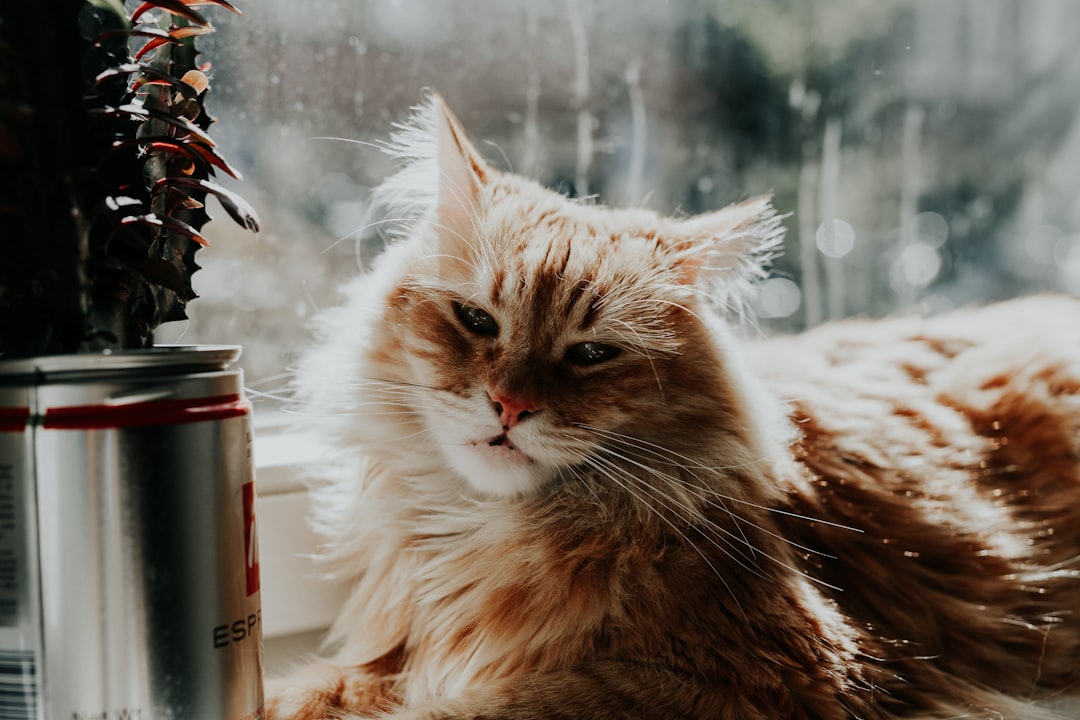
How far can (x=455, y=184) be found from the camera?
1317 millimetres

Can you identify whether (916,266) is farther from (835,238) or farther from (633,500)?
(633,500)

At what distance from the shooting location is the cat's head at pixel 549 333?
3.81 feet

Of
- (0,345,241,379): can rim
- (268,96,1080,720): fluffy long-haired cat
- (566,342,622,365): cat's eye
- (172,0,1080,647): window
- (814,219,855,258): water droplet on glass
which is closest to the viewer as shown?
(0,345,241,379): can rim

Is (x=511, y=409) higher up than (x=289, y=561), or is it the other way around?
(x=511, y=409)

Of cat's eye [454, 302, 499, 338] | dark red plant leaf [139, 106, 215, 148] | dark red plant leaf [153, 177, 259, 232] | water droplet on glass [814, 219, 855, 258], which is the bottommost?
cat's eye [454, 302, 499, 338]

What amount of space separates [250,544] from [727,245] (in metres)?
0.79

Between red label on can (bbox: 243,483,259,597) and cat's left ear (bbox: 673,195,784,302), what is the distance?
690 millimetres

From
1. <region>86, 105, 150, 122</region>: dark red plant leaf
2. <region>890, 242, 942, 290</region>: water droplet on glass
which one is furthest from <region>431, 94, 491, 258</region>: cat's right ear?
<region>890, 242, 942, 290</region>: water droplet on glass

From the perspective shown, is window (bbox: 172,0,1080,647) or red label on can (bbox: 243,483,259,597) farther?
window (bbox: 172,0,1080,647)

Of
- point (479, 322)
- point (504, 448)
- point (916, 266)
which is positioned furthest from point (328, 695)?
point (916, 266)

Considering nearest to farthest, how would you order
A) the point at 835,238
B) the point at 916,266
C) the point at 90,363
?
the point at 90,363 → the point at 835,238 → the point at 916,266

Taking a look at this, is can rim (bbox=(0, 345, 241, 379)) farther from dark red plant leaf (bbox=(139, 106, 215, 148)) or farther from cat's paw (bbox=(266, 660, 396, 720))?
cat's paw (bbox=(266, 660, 396, 720))

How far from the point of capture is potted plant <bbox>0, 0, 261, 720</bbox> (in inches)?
29.3

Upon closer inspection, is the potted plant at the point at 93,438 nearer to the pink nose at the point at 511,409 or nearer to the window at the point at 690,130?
the pink nose at the point at 511,409
